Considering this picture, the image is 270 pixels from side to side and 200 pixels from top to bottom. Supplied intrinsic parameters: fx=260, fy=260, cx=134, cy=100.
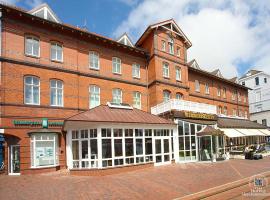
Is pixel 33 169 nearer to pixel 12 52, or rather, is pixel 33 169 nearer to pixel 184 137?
pixel 12 52

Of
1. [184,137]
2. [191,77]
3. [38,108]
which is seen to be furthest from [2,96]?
[191,77]

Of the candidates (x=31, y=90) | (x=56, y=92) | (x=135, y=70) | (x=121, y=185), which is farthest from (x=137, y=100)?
(x=121, y=185)

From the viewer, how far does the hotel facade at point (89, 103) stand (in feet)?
56.1

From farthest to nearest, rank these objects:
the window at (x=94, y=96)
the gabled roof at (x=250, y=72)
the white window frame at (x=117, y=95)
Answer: the gabled roof at (x=250, y=72)
the white window frame at (x=117, y=95)
the window at (x=94, y=96)

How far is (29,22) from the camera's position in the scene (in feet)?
60.3

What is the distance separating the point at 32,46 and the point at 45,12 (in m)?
3.23

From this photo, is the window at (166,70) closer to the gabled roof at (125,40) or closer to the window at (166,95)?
the window at (166,95)

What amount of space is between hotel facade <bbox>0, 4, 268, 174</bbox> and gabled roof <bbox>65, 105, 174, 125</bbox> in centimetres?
8

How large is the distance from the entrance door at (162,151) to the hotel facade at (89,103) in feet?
0.26

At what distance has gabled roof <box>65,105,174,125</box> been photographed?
673 inches

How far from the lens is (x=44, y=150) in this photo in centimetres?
1789

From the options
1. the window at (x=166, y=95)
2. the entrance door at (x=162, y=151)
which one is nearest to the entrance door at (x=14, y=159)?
the entrance door at (x=162, y=151)

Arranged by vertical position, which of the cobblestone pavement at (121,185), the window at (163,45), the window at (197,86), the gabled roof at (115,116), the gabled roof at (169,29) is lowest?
the cobblestone pavement at (121,185)

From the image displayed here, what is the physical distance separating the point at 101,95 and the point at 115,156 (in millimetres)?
6385
